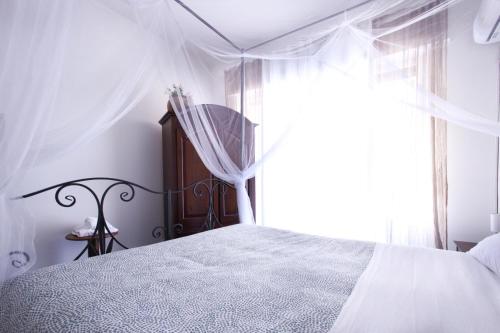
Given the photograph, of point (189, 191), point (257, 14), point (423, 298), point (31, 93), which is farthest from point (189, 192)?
point (423, 298)

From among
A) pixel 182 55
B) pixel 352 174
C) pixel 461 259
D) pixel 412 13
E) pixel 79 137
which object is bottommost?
pixel 461 259

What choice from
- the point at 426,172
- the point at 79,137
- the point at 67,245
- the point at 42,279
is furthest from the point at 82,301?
the point at 426,172

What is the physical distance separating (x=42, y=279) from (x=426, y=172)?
2.73m

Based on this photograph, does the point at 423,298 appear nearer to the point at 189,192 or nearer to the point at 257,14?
the point at 189,192

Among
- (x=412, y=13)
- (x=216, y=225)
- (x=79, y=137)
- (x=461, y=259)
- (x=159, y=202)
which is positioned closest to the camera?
(x=461, y=259)

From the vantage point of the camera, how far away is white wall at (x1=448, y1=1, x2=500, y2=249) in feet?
7.00

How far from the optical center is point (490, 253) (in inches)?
46.9

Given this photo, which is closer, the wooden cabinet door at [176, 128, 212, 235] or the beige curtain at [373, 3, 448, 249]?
the beige curtain at [373, 3, 448, 249]

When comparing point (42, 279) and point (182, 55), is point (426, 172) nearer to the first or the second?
point (182, 55)

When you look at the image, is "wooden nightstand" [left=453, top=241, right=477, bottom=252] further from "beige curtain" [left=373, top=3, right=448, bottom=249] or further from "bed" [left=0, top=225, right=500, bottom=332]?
"bed" [left=0, top=225, right=500, bottom=332]

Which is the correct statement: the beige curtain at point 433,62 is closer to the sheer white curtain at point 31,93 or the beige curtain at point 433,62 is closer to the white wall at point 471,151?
the white wall at point 471,151

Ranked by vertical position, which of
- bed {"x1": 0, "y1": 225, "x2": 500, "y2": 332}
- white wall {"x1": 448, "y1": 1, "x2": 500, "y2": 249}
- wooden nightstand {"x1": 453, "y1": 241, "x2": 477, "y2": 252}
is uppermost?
white wall {"x1": 448, "y1": 1, "x2": 500, "y2": 249}

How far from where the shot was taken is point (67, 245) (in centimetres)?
231

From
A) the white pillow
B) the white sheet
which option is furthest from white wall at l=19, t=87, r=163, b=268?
the white pillow
